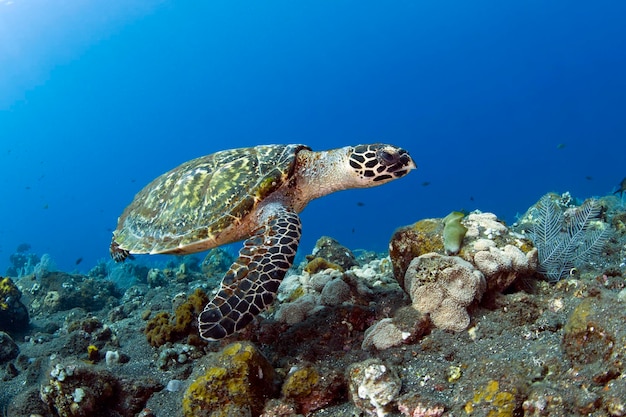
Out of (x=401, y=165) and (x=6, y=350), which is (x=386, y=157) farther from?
(x=6, y=350)

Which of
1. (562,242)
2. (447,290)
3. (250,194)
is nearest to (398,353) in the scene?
(447,290)

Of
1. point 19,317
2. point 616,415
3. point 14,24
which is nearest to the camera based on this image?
point 616,415

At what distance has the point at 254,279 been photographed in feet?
14.1

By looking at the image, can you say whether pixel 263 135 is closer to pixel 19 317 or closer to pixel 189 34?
pixel 189 34

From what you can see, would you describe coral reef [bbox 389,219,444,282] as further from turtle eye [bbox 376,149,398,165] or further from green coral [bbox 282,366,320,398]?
green coral [bbox 282,366,320,398]

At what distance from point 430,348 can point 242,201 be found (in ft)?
9.61

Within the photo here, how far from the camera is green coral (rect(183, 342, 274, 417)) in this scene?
10.9 ft

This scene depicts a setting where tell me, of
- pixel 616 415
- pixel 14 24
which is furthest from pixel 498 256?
pixel 14 24

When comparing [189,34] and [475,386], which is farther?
[189,34]

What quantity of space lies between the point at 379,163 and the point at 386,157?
0.12 meters

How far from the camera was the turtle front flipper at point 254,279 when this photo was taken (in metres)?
3.95

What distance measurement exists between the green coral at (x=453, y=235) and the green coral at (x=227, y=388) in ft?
8.14

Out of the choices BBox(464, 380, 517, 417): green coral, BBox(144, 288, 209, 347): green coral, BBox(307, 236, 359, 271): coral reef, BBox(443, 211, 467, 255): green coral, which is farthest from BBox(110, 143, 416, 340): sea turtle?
BBox(307, 236, 359, 271): coral reef

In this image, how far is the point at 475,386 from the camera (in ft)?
9.70
